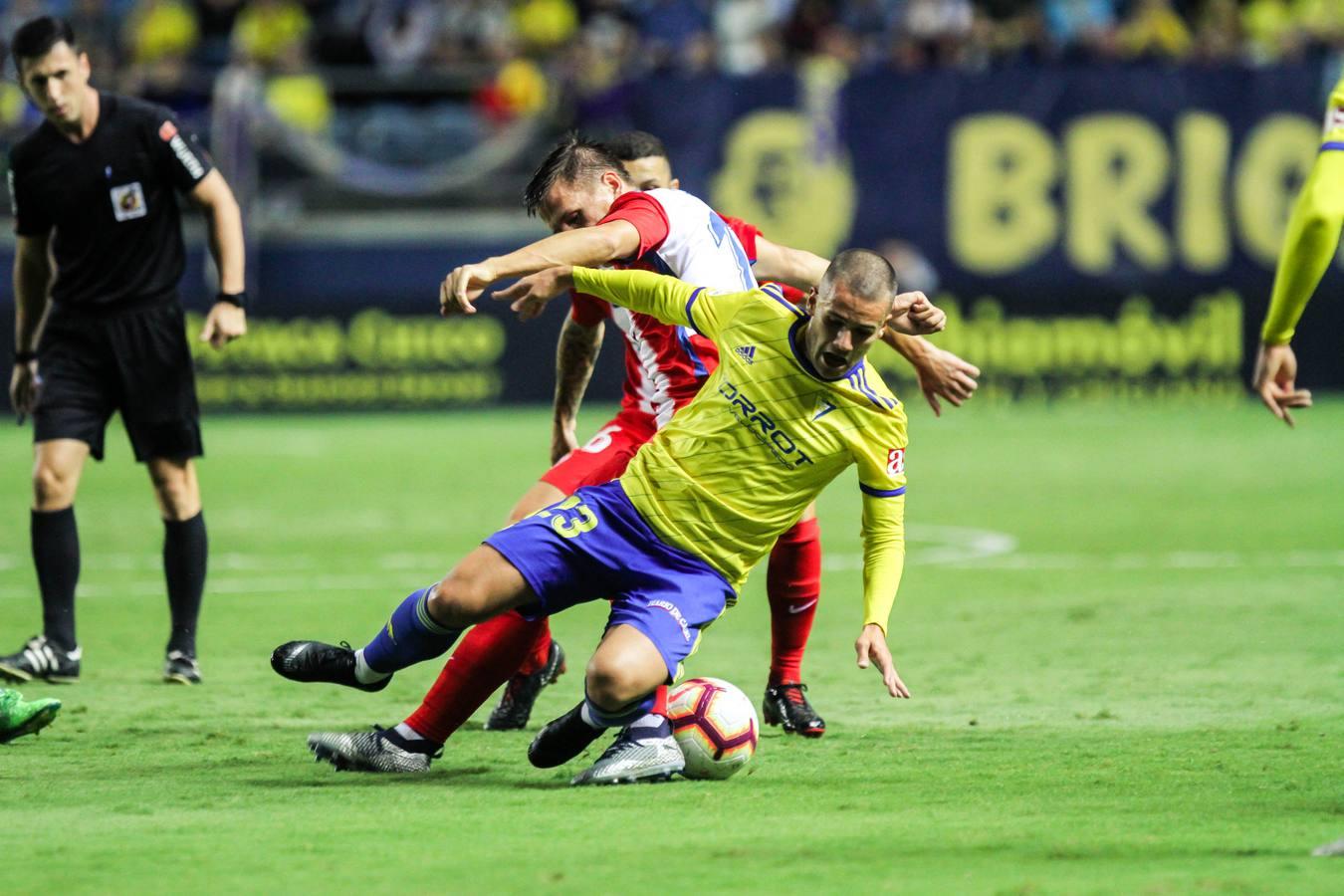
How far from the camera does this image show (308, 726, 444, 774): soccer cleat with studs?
5.59m

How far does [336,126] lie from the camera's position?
20.8m

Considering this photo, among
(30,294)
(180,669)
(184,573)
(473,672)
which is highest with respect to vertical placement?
(30,294)

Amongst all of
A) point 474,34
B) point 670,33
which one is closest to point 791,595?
point 474,34

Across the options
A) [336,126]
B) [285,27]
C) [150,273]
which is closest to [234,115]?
[336,126]

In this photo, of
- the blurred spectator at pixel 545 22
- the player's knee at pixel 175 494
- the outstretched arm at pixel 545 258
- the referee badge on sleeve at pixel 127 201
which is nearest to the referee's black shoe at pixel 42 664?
the player's knee at pixel 175 494

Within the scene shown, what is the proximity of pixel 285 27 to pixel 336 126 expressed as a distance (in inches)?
110

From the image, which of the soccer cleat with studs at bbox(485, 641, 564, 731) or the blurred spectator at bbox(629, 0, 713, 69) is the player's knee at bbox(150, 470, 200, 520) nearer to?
the soccer cleat with studs at bbox(485, 641, 564, 731)

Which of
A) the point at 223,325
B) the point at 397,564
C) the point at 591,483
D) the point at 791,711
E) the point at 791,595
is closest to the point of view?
the point at 591,483

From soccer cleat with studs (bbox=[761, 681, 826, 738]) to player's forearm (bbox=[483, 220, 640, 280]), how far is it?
1.62m

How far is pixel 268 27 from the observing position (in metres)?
22.9

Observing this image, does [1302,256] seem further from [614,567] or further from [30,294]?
[30,294]

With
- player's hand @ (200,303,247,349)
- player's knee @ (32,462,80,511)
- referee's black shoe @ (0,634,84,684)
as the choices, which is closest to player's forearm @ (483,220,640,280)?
player's hand @ (200,303,247,349)

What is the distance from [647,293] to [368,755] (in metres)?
1.56

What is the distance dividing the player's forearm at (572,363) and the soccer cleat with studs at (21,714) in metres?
1.96
